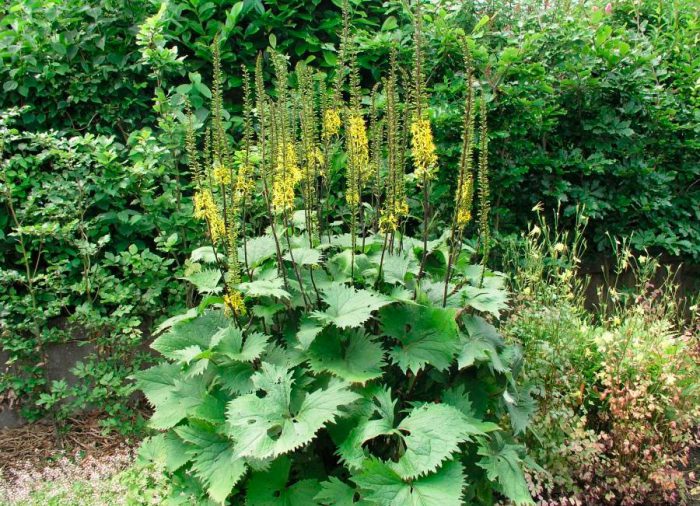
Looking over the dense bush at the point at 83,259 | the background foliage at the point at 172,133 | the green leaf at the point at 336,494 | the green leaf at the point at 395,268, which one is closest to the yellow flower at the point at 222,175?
the green leaf at the point at 395,268

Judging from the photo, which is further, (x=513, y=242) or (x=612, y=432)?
(x=513, y=242)

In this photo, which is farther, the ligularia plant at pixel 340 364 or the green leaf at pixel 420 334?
the green leaf at pixel 420 334

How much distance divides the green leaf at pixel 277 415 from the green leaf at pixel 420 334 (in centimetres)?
28

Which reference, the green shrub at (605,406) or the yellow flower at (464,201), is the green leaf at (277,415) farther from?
the green shrub at (605,406)

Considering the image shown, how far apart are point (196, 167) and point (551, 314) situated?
2.07 m

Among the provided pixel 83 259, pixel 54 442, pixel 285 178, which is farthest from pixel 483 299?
pixel 54 442

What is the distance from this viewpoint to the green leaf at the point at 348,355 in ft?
7.13

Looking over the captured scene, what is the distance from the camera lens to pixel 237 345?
90.3 inches

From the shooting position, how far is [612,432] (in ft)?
10.00

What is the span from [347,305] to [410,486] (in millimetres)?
664

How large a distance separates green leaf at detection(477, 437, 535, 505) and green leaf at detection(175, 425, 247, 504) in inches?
33.9

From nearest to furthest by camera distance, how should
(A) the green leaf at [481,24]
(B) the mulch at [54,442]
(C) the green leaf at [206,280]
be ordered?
(C) the green leaf at [206,280], (B) the mulch at [54,442], (A) the green leaf at [481,24]

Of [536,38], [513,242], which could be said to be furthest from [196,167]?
[536,38]

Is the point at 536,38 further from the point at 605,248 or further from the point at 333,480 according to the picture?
the point at 333,480
